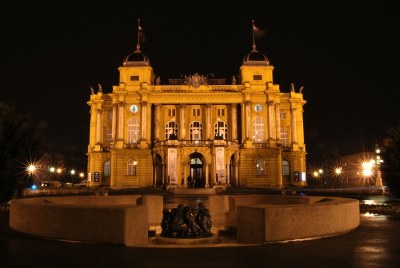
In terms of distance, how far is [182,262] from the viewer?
34.7 ft

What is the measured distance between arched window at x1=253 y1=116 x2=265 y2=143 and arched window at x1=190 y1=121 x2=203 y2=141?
923 cm

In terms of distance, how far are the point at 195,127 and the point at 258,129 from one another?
1079 centimetres

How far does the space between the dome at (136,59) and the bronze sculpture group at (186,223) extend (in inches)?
2298

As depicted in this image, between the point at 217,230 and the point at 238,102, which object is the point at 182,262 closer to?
the point at 217,230

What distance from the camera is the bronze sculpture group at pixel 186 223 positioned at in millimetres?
15633

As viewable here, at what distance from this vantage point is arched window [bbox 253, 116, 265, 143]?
6894 centimetres

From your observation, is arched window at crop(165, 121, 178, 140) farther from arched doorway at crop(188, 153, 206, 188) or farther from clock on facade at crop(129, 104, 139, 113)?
arched doorway at crop(188, 153, 206, 188)

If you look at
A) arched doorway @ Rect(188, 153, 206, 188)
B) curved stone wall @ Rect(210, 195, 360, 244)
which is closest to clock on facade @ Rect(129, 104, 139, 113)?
arched doorway @ Rect(188, 153, 206, 188)

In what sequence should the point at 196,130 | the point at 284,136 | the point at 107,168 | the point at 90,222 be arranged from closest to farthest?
the point at 90,222 < the point at 196,130 < the point at 107,168 < the point at 284,136

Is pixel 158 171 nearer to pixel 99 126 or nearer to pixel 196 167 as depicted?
pixel 196 167

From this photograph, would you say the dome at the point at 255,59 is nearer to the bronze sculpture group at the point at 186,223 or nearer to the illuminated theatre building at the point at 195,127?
the illuminated theatre building at the point at 195,127

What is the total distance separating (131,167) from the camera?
2657 inches

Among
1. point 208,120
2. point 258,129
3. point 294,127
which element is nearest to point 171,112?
point 208,120

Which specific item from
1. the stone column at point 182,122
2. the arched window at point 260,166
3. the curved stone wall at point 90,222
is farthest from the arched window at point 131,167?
the curved stone wall at point 90,222
